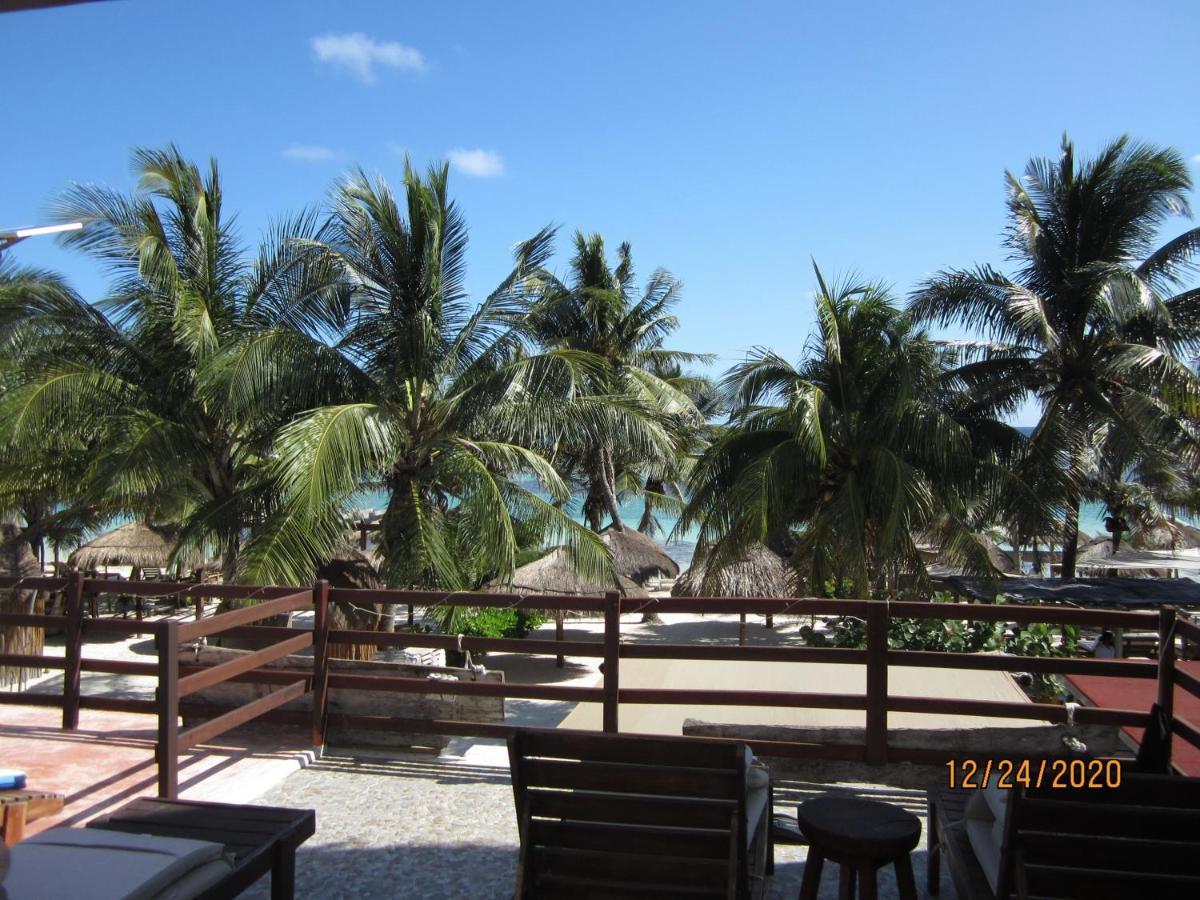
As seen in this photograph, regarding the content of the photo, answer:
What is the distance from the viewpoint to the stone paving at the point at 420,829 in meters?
4.24

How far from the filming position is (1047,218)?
644 inches

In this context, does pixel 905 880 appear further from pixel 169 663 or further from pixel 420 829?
pixel 169 663

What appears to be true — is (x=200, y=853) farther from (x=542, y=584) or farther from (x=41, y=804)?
(x=542, y=584)

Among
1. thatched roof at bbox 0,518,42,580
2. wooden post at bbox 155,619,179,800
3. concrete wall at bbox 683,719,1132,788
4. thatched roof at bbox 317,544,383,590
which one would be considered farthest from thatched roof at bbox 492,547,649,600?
wooden post at bbox 155,619,179,800

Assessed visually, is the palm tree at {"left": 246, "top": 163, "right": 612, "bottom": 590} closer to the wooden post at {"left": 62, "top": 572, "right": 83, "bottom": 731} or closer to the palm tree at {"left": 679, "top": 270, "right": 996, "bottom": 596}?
the palm tree at {"left": 679, "top": 270, "right": 996, "bottom": 596}

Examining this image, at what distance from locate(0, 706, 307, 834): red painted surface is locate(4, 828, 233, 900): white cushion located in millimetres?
2132

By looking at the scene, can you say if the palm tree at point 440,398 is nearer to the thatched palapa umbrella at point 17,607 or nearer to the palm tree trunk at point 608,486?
the thatched palapa umbrella at point 17,607

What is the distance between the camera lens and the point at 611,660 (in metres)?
5.90

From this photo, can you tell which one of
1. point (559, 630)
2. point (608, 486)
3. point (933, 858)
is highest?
point (608, 486)

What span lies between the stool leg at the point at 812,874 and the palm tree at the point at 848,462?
6350mm

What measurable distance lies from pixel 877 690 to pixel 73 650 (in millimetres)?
5382

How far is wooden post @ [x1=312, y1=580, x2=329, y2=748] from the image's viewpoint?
6.20m
